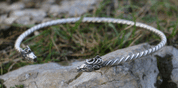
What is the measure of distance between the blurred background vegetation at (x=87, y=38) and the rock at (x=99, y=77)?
472mm

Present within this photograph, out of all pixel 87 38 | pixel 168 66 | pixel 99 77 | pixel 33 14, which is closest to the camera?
pixel 99 77

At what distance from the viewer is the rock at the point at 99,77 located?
1702mm

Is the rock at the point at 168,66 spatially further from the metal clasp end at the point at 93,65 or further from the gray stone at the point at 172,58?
the metal clasp end at the point at 93,65

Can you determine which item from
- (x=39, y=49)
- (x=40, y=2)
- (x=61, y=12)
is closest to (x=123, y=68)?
(x=39, y=49)

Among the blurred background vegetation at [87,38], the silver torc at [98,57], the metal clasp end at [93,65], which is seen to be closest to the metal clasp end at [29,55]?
the silver torc at [98,57]

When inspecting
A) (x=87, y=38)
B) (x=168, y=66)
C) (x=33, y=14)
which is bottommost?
(x=168, y=66)

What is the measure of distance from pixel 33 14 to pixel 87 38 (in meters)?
1.61

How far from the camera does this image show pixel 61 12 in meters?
3.94

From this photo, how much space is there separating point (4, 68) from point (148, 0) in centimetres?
347

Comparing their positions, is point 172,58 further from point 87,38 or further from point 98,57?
point 87,38

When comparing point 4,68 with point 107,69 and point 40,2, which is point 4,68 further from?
point 40,2

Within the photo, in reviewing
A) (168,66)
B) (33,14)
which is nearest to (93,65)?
(168,66)

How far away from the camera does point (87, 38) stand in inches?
120

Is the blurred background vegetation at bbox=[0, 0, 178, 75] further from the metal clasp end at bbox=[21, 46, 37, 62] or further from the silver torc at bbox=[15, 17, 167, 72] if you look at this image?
the metal clasp end at bbox=[21, 46, 37, 62]
